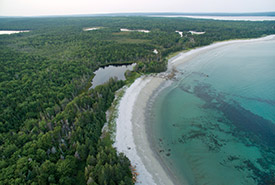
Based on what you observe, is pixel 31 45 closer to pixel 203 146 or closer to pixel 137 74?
pixel 137 74

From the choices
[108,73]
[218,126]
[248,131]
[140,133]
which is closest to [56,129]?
[140,133]

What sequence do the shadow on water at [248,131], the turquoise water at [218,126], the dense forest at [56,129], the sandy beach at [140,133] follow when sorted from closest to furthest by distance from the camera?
the dense forest at [56,129], the sandy beach at [140,133], the shadow on water at [248,131], the turquoise water at [218,126]

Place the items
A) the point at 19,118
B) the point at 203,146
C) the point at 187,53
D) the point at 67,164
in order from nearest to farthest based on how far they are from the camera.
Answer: the point at 67,164
the point at 203,146
the point at 19,118
the point at 187,53

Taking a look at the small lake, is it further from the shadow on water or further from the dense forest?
the shadow on water

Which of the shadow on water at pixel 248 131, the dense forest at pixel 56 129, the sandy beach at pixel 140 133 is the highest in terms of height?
the dense forest at pixel 56 129

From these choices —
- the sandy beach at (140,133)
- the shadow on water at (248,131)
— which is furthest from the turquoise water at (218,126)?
the sandy beach at (140,133)

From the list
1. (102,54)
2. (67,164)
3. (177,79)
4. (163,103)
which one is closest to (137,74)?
(177,79)

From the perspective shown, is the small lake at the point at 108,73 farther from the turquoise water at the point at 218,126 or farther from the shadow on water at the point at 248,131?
the shadow on water at the point at 248,131
